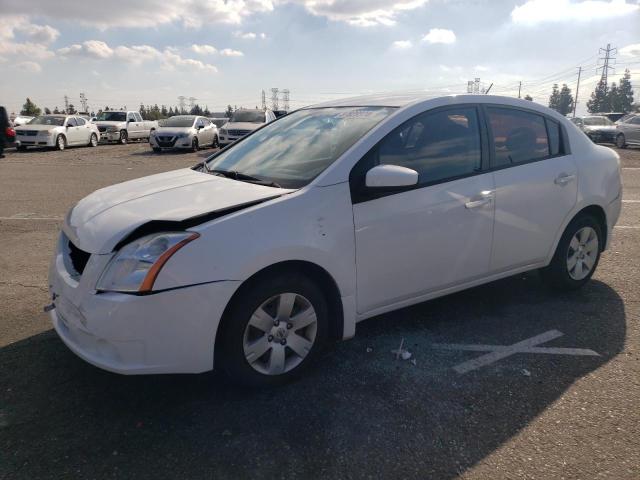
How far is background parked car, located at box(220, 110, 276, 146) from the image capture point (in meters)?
22.0

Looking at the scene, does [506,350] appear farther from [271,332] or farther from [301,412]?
[271,332]

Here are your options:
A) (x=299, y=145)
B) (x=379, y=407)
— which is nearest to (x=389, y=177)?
(x=299, y=145)

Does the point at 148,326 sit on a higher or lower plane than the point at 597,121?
higher

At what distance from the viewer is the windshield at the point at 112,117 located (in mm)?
29266

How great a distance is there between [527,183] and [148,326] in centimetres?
295

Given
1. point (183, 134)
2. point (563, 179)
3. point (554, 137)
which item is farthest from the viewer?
point (183, 134)

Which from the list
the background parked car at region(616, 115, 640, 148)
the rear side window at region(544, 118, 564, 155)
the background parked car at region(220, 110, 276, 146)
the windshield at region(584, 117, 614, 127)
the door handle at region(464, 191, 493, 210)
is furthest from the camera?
the windshield at region(584, 117, 614, 127)

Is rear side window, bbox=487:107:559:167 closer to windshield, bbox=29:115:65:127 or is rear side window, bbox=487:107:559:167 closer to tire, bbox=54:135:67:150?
tire, bbox=54:135:67:150

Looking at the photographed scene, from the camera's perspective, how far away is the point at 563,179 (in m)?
4.28

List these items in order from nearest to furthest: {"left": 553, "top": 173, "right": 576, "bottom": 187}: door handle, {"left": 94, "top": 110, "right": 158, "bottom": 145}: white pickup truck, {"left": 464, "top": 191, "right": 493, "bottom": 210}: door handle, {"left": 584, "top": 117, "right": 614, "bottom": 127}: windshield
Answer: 1. {"left": 464, "top": 191, "right": 493, "bottom": 210}: door handle
2. {"left": 553, "top": 173, "right": 576, "bottom": 187}: door handle
3. {"left": 584, "top": 117, "right": 614, "bottom": 127}: windshield
4. {"left": 94, "top": 110, "right": 158, "bottom": 145}: white pickup truck

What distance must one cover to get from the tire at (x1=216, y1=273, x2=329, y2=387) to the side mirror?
71 cm

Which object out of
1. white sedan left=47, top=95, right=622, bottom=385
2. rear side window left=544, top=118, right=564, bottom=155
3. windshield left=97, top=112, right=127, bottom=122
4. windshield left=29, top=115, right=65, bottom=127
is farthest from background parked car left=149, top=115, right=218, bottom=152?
rear side window left=544, top=118, right=564, bottom=155

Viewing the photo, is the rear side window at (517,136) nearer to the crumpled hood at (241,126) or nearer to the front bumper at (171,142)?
the crumpled hood at (241,126)

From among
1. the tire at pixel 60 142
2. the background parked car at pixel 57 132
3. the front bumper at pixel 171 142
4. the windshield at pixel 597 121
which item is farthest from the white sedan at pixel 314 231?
the windshield at pixel 597 121
